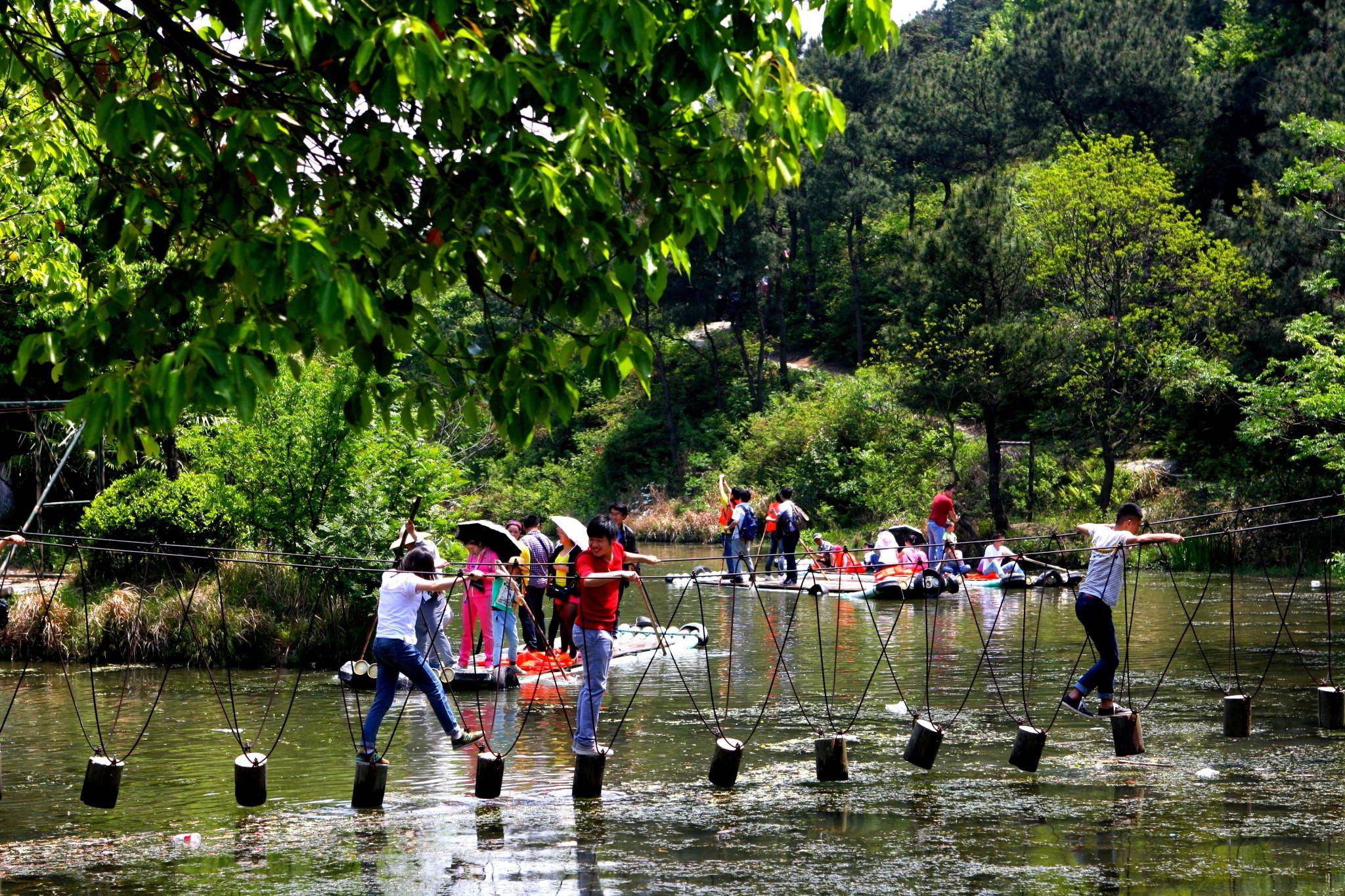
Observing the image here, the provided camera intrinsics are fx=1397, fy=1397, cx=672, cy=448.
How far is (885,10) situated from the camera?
20.7ft

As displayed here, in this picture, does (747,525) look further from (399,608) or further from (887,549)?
(399,608)

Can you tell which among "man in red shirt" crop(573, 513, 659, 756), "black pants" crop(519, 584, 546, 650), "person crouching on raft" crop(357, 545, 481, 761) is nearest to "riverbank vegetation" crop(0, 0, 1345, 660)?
"person crouching on raft" crop(357, 545, 481, 761)

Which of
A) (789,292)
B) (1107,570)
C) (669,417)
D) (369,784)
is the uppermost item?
(789,292)

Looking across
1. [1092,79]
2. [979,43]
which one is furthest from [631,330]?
[979,43]

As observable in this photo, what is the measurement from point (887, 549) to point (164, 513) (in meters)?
13.4

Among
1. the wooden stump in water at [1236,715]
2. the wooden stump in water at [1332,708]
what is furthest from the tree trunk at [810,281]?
the wooden stump in water at [1236,715]

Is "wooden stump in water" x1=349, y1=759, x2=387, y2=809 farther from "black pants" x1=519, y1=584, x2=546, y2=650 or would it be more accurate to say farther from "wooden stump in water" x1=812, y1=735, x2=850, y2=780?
"black pants" x1=519, y1=584, x2=546, y2=650

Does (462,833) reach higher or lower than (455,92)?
lower

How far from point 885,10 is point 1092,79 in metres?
45.4

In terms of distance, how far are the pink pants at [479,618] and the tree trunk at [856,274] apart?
4153 cm

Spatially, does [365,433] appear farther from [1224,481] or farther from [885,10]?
[1224,481]

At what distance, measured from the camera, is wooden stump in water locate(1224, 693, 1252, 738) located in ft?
37.0

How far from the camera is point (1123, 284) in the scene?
122 ft

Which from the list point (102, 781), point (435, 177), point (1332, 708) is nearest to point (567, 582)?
point (102, 781)
